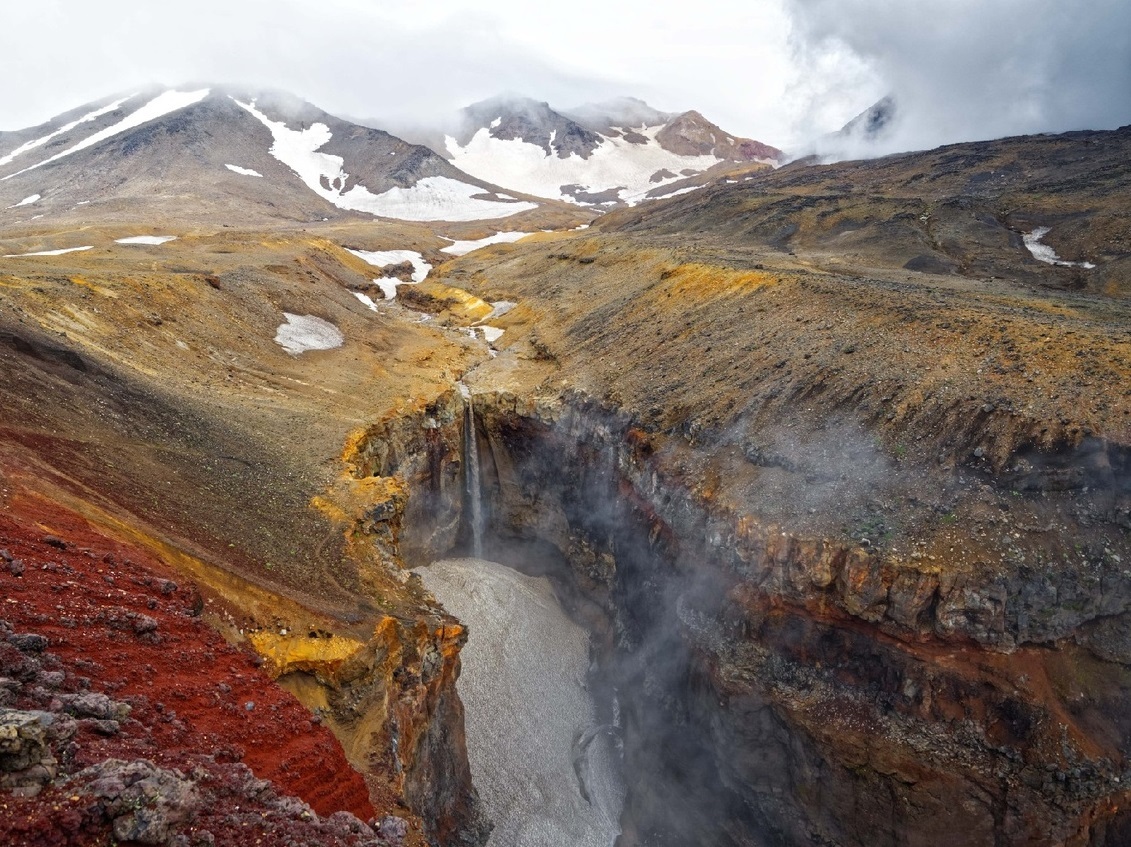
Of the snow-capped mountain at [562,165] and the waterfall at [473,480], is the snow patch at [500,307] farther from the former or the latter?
the snow-capped mountain at [562,165]

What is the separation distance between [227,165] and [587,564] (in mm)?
137152

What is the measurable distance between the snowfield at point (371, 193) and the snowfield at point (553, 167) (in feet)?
99.3

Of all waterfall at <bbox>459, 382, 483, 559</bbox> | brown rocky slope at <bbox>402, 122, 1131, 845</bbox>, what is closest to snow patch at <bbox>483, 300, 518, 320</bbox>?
brown rocky slope at <bbox>402, 122, 1131, 845</bbox>

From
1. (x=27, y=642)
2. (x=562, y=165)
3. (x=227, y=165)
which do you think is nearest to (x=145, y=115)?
(x=227, y=165)

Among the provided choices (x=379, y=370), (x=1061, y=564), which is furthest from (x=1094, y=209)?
(x=379, y=370)

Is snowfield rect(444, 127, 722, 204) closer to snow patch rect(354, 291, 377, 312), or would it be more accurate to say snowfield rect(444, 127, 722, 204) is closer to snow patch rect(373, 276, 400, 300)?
snow patch rect(373, 276, 400, 300)

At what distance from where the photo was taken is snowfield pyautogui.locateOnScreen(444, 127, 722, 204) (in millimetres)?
178000

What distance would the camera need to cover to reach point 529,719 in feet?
76.4

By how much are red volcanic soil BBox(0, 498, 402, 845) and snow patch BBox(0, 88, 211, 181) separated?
6206 inches

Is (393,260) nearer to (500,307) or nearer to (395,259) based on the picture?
(395,259)

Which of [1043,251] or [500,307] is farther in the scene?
[500,307]

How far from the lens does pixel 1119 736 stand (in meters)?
15.2

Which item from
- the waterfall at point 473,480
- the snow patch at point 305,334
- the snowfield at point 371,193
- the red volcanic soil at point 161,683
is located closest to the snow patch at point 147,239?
the snow patch at point 305,334

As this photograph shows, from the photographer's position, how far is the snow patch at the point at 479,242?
310ft
